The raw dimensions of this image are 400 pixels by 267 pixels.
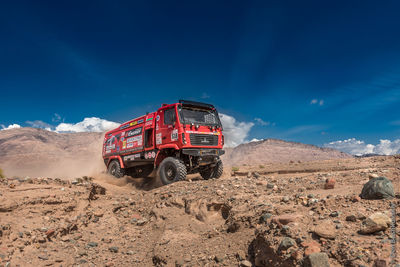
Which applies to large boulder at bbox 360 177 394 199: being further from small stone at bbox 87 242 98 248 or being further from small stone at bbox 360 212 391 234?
small stone at bbox 87 242 98 248

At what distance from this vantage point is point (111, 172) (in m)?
12.9

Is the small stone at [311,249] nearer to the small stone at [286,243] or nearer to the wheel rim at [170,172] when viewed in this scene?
the small stone at [286,243]

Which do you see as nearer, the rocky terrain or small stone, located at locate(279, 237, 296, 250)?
the rocky terrain

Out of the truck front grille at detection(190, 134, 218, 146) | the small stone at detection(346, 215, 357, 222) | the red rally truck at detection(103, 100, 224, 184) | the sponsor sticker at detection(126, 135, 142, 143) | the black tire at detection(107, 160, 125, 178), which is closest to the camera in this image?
the small stone at detection(346, 215, 357, 222)

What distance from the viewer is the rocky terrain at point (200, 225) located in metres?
3.01

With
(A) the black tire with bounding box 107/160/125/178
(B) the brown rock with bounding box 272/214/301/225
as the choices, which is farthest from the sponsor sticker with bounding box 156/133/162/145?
(B) the brown rock with bounding box 272/214/301/225

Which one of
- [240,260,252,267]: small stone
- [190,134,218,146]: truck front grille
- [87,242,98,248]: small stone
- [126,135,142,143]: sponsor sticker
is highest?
[126,135,142,143]: sponsor sticker

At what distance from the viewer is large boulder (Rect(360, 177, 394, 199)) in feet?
12.0

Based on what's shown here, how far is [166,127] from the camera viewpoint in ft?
31.1

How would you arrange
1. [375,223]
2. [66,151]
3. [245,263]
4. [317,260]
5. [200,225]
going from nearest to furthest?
[317,260] → [375,223] → [245,263] → [200,225] → [66,151]

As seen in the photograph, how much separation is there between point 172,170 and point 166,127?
5.78 ft

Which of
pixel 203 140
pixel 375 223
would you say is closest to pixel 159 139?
pixel 203 140

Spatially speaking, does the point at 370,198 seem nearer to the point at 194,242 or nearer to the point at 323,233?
the point at 323,233

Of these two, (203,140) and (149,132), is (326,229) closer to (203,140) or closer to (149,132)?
(203,140)
